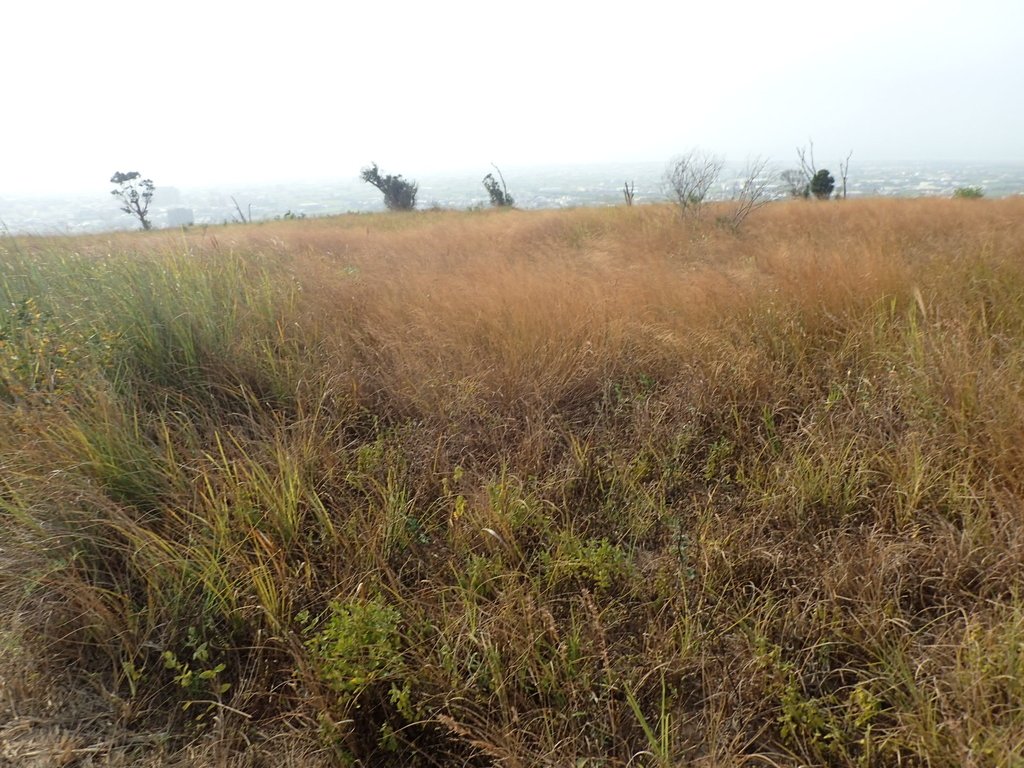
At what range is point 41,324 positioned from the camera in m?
2.55

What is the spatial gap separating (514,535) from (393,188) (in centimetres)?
2430

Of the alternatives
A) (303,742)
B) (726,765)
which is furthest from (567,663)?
(303,742)

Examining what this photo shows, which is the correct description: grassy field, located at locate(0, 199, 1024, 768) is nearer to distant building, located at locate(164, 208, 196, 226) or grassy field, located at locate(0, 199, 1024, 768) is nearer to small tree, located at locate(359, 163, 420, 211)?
distant building, located at locate(164, 208, 196, 226)

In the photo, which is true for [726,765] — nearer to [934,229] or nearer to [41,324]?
[41,324]

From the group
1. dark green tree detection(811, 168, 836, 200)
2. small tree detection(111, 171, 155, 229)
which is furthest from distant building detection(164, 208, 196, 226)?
dark green tree detection(811, 168, 836, 200)

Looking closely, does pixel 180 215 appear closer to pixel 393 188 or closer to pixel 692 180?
pixel 393 188

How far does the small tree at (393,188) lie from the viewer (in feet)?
75.6

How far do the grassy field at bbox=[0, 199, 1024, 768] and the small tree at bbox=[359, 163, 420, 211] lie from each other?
846 inches

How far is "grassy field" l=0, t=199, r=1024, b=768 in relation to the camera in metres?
1.22

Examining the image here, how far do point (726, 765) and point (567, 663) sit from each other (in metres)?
0.40

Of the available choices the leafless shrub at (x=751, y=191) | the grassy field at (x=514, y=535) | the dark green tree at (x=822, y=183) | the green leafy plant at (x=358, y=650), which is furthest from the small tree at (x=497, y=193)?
the green leafy plant at (x=358, y=650)

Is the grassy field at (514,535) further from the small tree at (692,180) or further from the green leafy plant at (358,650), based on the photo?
the small tree at (692,180)

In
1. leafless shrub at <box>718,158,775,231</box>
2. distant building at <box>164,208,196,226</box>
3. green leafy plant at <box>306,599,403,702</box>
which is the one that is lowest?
green leafy plant at <box>306,599,403,702</box>

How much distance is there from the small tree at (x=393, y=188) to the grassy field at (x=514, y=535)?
21494 mm
